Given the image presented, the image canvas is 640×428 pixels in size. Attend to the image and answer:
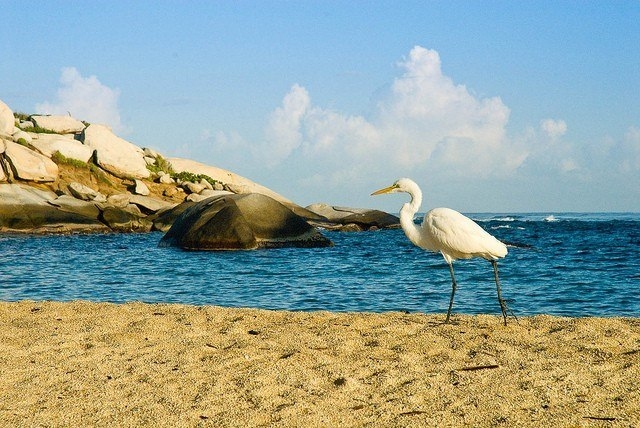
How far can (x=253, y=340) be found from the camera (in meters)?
7.97

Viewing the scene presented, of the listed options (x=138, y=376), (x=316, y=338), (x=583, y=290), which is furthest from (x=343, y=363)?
(x=583, y=290)

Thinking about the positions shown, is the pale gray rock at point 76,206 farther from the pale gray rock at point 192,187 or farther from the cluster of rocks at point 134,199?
the pale gray rock at point 192,187

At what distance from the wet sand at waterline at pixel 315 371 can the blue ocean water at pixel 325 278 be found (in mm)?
3522

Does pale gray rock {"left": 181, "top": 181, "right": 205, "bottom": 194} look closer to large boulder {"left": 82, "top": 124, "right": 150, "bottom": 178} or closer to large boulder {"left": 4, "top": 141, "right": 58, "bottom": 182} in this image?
large boulder {"left": 82, "top": 124, "right": 150, "bottom": 178}

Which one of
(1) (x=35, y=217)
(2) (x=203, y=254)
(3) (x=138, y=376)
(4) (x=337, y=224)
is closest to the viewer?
(3) (x=138, y=376)

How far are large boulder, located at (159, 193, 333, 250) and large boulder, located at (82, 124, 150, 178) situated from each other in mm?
15490

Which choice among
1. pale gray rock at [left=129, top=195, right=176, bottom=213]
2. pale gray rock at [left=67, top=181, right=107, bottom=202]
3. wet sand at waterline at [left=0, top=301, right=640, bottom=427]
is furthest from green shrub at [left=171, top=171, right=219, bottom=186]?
wet sand at waterline at [left=0, top=301, right=640, bottom=427]

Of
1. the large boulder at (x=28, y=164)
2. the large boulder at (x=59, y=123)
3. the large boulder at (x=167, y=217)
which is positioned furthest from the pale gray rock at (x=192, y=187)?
the large boulder at (x=59, y=123)

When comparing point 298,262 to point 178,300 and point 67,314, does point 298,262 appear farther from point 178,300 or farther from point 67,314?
point 67,314

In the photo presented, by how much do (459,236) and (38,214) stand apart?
86.1 ft

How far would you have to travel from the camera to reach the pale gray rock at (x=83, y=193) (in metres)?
34.4

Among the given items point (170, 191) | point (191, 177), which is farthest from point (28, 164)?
point (191, 177)

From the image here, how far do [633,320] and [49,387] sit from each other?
24.3 feet

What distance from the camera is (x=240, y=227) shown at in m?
23.4
